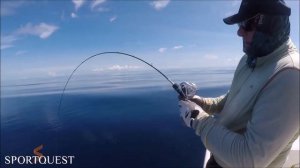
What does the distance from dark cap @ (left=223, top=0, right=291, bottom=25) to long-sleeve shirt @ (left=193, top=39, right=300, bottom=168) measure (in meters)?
0.22

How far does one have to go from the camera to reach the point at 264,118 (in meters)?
1.47

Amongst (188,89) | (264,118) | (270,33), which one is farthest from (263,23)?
(188,89)

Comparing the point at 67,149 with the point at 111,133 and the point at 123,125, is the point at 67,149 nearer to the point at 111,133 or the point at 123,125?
the point at 111,133

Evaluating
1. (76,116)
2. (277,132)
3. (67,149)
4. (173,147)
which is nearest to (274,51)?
(277,132)

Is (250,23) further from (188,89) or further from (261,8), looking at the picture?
(188,89)

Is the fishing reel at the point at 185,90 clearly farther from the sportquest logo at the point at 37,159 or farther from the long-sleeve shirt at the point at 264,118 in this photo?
the sportquest logo at the point at 37,159

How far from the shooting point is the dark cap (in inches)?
65.2

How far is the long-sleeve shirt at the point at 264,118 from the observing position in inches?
56.1

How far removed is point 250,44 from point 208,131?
0.66 m

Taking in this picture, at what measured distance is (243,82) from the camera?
201cm

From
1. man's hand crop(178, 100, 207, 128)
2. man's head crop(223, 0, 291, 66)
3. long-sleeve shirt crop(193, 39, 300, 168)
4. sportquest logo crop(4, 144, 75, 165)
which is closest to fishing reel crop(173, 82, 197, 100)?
man's hand crop(178, 100, 207, 128)

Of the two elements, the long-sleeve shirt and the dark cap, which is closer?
the long-sleeve shirt

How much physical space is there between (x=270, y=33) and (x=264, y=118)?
0.58 m

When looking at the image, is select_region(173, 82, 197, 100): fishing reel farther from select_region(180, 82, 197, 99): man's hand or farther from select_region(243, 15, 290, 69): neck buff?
select_region(243, 15, 290, 69): neck buff
